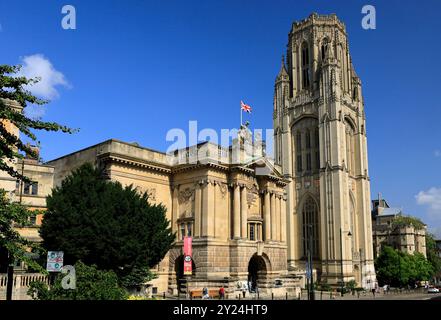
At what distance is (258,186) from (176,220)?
10808 mm

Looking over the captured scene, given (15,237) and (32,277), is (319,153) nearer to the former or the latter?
(32,277)

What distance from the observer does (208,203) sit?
1793 inches

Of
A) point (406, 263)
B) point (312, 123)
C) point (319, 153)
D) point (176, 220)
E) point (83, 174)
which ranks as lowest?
point (406, 263)

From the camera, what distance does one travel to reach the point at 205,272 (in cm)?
4378

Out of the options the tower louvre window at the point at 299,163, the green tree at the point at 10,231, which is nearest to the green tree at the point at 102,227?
the green tree at the point at 10,231

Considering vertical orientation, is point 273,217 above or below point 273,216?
below

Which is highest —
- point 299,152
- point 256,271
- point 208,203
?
point 299,152

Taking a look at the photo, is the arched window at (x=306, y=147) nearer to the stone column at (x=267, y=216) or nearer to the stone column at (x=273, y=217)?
the stone column at (x=273, y=217)

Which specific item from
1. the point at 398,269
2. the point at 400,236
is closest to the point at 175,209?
the point at 398,269

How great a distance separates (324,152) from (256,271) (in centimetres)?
3612

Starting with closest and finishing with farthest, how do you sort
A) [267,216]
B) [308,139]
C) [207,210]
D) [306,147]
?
[207,210] < [267,216] < [306,147] < [308,139]

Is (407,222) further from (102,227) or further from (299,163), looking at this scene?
(102,227)
